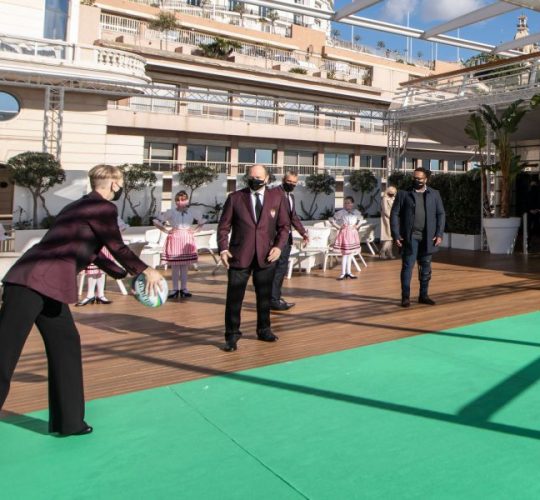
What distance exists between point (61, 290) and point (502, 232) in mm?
12650

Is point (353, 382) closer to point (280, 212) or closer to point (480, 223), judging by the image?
point (280, 212)

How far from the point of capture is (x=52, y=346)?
2990mm

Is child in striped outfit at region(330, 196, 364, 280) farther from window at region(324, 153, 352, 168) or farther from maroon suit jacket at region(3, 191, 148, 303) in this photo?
window at region(324, 153, 352, 168)

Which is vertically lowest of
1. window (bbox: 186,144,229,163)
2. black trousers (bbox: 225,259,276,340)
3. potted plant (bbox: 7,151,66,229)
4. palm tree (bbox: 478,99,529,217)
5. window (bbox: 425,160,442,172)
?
black trousers (bbox: 225,259,276,340)

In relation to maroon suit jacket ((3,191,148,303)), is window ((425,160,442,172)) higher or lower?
higher

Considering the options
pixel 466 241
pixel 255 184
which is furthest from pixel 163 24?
pixel 255 184

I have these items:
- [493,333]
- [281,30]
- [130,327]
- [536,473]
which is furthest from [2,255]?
[281,30]

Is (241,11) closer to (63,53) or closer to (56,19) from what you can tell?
(56,19)

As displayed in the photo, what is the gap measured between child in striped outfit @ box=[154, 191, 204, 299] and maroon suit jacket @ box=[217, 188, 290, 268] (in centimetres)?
262

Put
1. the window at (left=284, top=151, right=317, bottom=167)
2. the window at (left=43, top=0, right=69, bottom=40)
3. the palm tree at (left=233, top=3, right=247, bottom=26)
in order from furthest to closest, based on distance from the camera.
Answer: the palm tree at (left=233, top=3, right=247, bottom=26)
the window at (left=284, top=151, right=317, bottom=167)
the window at (left=43, top=0, right=69, bottom=40)

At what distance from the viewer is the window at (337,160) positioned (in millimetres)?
37966

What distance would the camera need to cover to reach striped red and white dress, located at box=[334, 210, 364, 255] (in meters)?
9.53

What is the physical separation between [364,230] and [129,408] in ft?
31.4

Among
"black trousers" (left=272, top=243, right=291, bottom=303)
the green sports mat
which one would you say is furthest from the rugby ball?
"black trousers" (left=272, top=243, right=291, bottom=303)
